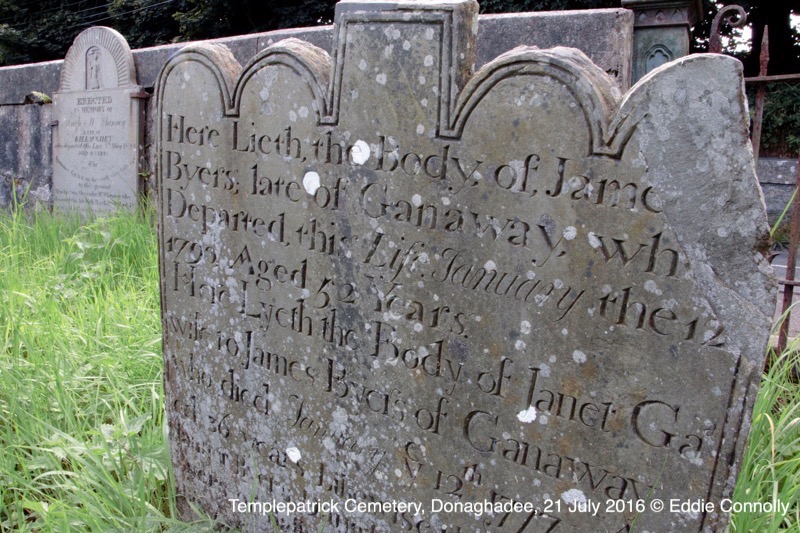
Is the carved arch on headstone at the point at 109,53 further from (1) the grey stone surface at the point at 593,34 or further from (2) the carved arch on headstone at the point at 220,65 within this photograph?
(2) the carved arch on headstone at the point at 220,65

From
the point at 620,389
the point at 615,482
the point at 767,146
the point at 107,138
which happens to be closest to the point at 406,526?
the point at 615,482

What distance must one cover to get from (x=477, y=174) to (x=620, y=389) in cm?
62

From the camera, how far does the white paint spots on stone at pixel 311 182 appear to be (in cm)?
184

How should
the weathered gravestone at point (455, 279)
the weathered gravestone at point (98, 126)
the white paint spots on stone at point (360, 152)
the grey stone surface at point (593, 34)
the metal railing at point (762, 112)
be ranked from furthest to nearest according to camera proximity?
the weathered gravestone at point (98, 126) < the grey stone surface at point (593, 34) < the metal railing at point (762, 112) < the white paint spots on stone at point (360, 152) < the weathered gravestone at point (455, 279)

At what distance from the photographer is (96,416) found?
2.50 meters

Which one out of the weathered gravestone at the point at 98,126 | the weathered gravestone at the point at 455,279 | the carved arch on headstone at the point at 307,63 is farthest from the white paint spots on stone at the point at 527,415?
the weathered gravestone at the point at 98,126

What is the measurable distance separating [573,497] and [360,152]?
107cm

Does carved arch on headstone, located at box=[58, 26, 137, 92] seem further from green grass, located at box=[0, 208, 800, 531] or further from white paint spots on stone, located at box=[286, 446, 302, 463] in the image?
white paint spots on stone, located at box=[286, 446, 302, 463]

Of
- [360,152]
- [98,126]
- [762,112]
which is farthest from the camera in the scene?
[98,126]

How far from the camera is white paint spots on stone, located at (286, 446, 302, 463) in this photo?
202cm

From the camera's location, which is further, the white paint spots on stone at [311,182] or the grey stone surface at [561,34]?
the grey stone surface at [561,34]

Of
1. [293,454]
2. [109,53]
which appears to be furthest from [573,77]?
[109,53]

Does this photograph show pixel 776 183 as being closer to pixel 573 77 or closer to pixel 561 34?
pixel 561 34

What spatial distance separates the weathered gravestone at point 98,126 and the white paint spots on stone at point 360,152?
4654 mm
